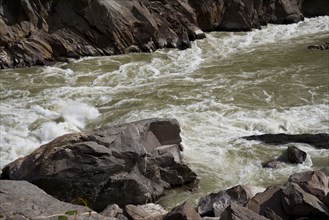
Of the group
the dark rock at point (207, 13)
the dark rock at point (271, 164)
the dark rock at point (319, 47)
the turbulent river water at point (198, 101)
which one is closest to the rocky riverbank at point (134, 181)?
the dark rock at point (271, 164)

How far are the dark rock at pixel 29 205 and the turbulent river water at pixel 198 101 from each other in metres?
2.76

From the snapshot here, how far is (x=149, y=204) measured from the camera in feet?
29.8

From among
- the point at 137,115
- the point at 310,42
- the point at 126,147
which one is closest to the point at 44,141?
the point at 137,115

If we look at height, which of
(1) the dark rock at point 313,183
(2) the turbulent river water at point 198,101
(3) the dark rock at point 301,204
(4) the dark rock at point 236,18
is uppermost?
(3) the dark rock at point 301,204

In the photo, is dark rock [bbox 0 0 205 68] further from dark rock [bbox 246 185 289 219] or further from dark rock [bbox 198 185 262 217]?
dark rock [bbox 246 185 289 219]

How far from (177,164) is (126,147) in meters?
1.09

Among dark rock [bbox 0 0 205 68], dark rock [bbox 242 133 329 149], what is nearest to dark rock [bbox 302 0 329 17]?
dark rock [bbox 0 0 205 68]

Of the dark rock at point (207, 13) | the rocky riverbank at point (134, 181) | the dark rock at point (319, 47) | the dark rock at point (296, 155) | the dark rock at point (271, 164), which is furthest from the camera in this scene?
the dark rock at point (207, 13)

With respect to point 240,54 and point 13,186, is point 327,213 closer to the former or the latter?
point 13,186

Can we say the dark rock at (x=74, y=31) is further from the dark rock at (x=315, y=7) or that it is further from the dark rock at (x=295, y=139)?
the dark rock at (x=315, y=7)

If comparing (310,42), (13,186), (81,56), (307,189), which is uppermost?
(13,186)

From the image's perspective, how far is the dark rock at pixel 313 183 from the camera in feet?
25.6

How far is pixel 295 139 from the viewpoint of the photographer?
38.7 feet

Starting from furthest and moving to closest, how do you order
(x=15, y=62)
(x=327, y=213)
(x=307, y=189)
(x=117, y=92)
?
(x=15, y=62)
(x=117, y=92)
(x=307, y=189)
(x=327, y=213)
